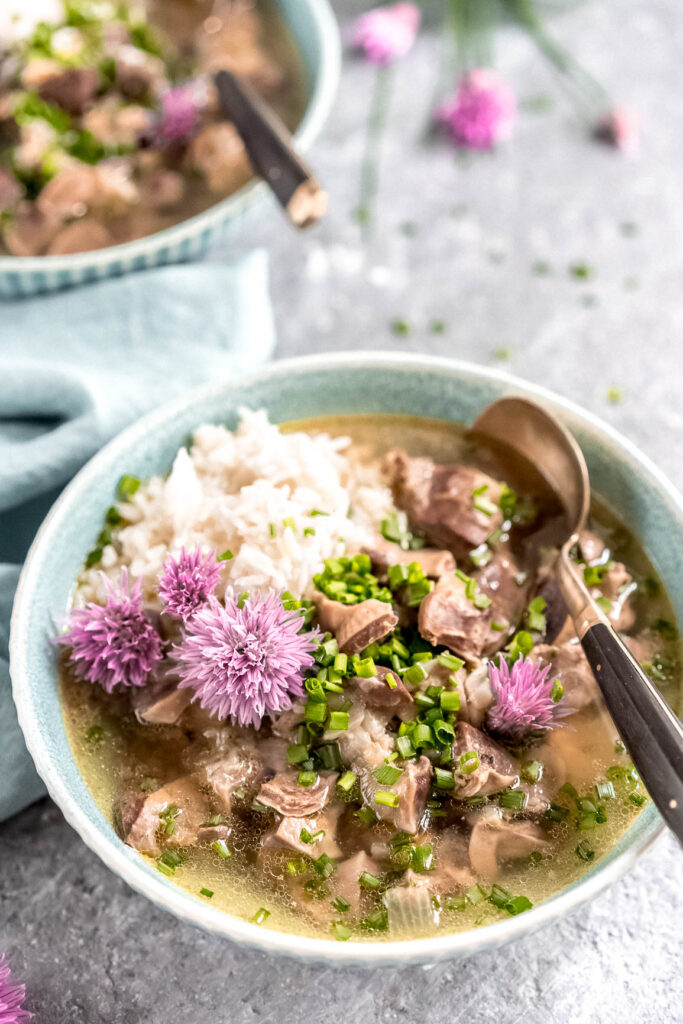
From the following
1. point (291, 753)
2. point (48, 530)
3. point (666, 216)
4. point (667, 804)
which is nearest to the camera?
point (667, 804)

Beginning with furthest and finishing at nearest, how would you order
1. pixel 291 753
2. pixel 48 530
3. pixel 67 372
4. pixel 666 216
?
pixel 666 216
pixel 67 372
pixel 48 530
pixel 291 753

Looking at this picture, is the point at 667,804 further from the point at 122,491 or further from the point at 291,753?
the point at 122,491

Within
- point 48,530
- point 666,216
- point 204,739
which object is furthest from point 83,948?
point 666,216

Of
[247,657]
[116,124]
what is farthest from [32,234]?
[247,657]

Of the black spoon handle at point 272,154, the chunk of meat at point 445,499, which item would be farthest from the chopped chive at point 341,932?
the black spoon handle at point 272,154

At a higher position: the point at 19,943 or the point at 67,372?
the point at 67,372

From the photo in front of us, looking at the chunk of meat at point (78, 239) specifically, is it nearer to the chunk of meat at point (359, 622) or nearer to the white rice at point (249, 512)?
the white rice at point (249, 512)

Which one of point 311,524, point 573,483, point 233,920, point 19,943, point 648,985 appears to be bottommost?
point 19,943
